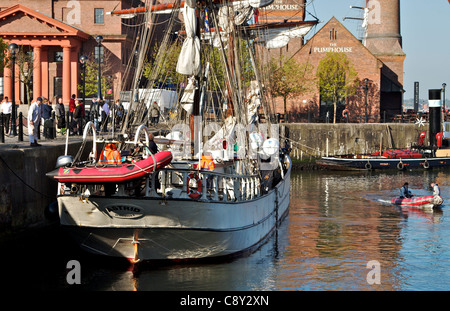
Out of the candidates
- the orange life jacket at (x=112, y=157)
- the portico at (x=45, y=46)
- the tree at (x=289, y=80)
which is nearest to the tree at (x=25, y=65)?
the portico at (x=45, y=46)

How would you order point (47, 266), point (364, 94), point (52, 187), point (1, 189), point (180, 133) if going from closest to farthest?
point (1, 189)
point (47, 266)
point (52, 187)
point (180, 133)
point (364, 94)

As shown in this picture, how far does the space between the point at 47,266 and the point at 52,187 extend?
3.47 meters

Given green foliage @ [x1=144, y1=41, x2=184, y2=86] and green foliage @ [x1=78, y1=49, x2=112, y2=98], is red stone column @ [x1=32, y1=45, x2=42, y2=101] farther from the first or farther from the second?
green foliage @ [x1=144, y1=41, x2=184, y2=86]

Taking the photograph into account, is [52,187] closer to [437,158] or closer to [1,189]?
[1,189]

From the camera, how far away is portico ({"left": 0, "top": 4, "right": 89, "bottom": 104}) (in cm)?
6481

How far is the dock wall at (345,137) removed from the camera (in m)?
65.9

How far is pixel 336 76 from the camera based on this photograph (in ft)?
246

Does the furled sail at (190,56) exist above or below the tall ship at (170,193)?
above

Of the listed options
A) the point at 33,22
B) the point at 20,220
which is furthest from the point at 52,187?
the point at 33,22

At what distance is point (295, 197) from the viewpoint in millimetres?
44000

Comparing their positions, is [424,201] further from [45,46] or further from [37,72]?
[45,46]

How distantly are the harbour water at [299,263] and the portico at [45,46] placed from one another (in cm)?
3745

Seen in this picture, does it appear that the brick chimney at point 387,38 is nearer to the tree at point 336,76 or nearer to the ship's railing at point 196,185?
the tree at point 336,76

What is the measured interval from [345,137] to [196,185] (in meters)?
46.7
